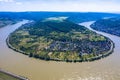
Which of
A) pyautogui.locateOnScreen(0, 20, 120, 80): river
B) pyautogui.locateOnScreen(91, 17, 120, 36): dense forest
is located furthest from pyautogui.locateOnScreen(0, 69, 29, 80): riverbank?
pyautogui.locateOnScreen(91, 17, 120, 36): dense forest

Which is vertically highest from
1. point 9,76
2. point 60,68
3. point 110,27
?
point 9,76

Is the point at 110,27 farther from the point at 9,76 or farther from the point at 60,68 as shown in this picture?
the point at 9,76

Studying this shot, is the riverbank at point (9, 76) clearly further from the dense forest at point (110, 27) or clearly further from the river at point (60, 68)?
the dense forest at point (110, 27)

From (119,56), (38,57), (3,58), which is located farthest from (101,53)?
(3,58)

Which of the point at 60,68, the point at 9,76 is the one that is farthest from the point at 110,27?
the point at 9,76

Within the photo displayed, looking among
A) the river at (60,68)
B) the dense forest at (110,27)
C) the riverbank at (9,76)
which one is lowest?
the dense forest at (110,27)

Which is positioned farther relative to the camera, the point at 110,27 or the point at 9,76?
the point at 110,27

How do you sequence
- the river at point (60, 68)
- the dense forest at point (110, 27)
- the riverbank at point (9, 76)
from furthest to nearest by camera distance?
1. the dense forest at point (110, 27)
2. the river at point (60, 68)
3. the riverbank at point (9, 76)

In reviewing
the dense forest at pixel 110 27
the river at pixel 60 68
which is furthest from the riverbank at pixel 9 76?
the dense forest at pixel 110 27
